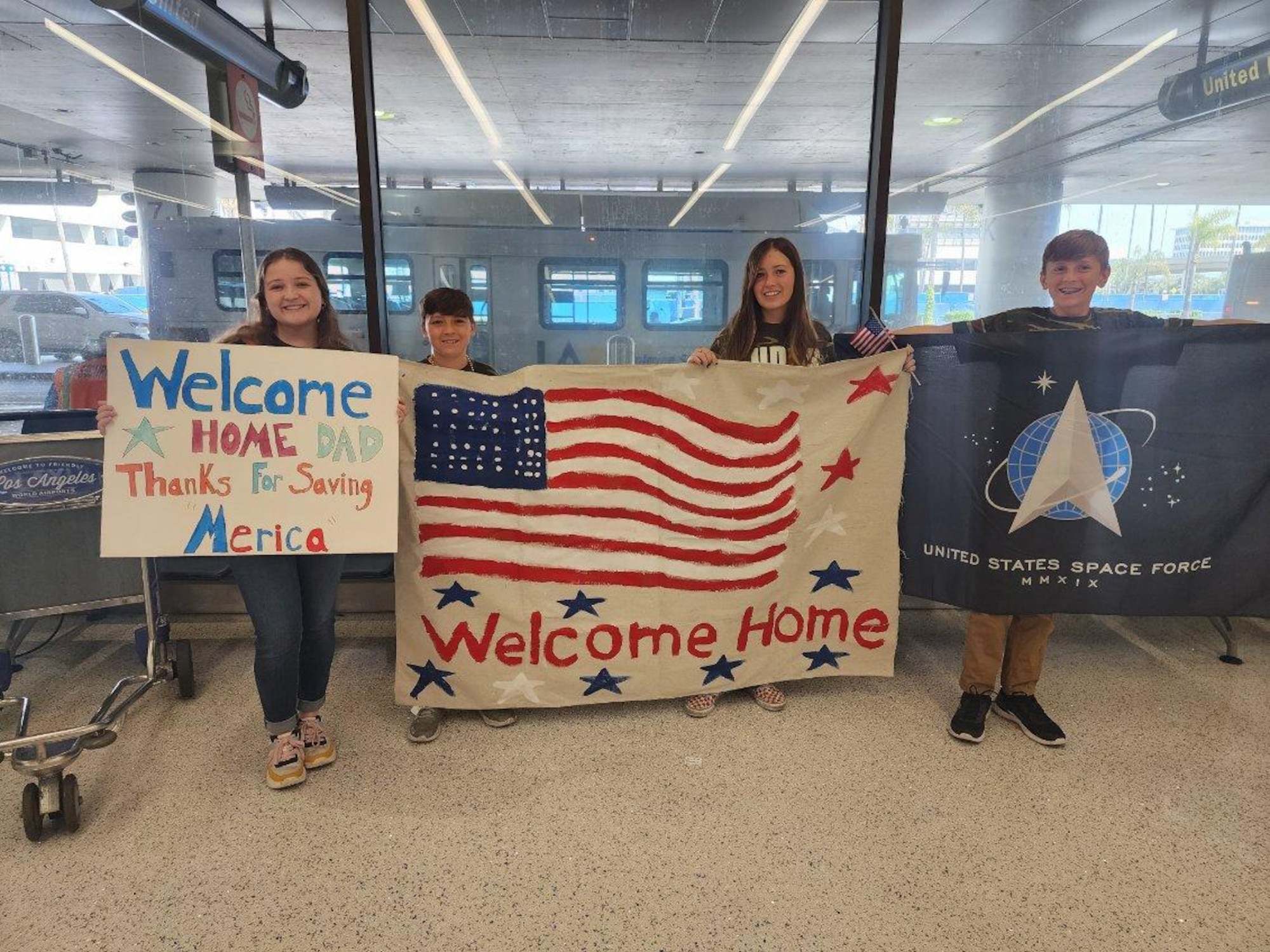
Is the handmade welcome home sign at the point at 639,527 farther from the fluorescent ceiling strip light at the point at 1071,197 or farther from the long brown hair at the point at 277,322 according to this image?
the fluorescent ceiling strip light at the point at 1071,197

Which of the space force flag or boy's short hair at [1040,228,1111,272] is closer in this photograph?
boy's short hair at [1040,228,1111,272]

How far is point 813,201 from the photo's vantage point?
5.16m

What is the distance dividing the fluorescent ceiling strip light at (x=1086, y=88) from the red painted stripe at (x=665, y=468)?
4986mm

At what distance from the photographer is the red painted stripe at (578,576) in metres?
2.04

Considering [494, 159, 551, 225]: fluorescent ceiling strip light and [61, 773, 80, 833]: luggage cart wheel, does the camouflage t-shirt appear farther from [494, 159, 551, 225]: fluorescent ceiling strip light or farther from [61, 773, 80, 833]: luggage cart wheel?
[494, 159, 551, 225]: fluorescent ceiling strip light

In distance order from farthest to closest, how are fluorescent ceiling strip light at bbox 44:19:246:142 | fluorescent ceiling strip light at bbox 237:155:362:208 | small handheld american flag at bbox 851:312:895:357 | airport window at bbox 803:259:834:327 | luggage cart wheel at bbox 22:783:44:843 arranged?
airport window at bbox 803:259:834:327 < fluorescent ceiling strip light at bbox 44:19:246:142 < fluorescent ceiling strip light at bbox 237:155:362:208 < small handheld american flag at bbox 851:312:895:357 < luggage cart wheel at bbox 22:783:44:843

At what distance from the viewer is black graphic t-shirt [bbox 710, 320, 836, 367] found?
2203 millimetres

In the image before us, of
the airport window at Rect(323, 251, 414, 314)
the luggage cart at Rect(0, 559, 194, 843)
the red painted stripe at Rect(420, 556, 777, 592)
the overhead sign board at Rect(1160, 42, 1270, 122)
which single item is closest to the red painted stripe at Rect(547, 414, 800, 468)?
the red painted stripe at Rect(420, 556, 777, 592)

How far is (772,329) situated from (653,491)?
686mm

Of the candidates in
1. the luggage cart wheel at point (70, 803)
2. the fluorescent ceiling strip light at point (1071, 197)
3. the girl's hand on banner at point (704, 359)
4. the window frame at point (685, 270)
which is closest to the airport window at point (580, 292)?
the window frame at point (685, 270)

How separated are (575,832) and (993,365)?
1.86 metres

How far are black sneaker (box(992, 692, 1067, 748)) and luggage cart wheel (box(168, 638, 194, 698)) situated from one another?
2.70 meters

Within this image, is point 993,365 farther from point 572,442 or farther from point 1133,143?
point 1133,143

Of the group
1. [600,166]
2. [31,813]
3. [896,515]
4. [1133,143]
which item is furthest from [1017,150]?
[31,813]
